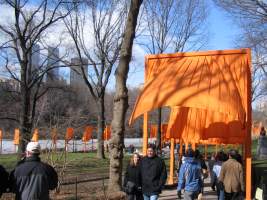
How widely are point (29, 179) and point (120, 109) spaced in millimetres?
7050

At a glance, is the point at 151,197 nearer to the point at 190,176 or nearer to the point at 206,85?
the point at 190,176

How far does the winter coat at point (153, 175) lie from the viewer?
31.0 feet

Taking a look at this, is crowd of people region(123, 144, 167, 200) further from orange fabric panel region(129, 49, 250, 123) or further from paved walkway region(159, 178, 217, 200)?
paved walkway region(159, 178, 217, 200)

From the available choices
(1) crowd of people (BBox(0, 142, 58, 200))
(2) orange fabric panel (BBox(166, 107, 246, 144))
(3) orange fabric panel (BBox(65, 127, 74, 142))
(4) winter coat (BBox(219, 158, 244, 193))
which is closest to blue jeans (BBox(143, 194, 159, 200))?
(4) winter coat (BBox(219, 158, 244, 193))

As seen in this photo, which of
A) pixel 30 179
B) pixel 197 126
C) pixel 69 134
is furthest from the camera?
pixel 197 126

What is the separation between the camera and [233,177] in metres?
10.6

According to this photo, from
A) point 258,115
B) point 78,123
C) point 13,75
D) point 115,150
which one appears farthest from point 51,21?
point 258,115

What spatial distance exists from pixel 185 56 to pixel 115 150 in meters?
3.52

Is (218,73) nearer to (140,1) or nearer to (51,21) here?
(140,1)

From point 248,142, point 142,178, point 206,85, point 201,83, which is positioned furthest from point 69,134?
point 248,142

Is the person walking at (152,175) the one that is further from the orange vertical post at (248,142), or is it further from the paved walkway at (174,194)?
the paved walkway at (174,194)

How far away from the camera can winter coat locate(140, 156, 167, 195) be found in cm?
946

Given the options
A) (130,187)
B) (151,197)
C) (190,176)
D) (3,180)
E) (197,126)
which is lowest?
(151,197)

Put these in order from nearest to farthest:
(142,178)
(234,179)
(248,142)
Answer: (142,178) → (234,179) → (248,142)
